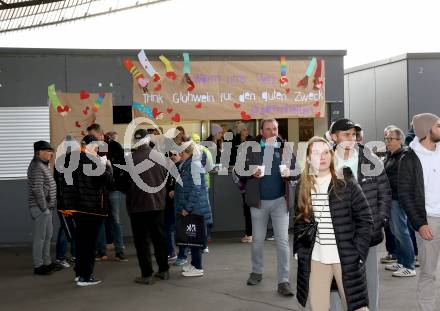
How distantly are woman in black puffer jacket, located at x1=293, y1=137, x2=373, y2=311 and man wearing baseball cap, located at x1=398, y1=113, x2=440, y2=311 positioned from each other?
103 cm

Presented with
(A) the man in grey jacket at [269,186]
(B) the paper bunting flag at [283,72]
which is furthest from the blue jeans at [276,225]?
(B) the paper bunting flag at [283,72]

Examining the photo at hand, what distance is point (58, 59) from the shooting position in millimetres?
10117

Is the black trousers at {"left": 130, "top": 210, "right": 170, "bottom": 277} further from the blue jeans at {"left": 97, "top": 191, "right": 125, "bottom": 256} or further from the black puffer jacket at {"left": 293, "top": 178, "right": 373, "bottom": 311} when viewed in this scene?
the black puffer jacket at {"left": 293, "top": 178, "right": 373, "bottom": 311}

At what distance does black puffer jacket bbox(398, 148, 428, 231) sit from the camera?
17.1 feet

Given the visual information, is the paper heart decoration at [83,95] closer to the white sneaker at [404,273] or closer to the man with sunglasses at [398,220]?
the man with sunglasses at [398,220]

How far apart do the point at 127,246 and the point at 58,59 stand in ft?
11.0

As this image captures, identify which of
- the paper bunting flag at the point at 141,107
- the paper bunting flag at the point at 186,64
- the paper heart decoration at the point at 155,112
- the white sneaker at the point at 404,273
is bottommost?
the white sneaker at the point at 404,273

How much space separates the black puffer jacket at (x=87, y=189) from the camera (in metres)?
7.18

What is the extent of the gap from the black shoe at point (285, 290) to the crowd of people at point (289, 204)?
15 millimetres

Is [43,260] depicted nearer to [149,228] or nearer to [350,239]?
[149,228]

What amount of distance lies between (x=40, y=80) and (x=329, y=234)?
7.03 m

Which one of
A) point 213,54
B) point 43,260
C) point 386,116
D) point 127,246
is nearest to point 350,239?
point 43,260

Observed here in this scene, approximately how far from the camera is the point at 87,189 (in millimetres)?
7312

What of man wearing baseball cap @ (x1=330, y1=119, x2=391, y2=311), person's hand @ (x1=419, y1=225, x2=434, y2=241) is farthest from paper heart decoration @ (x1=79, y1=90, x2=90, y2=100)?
person's hand @ (x1=419, y1=225, x2=434, y2=241)
